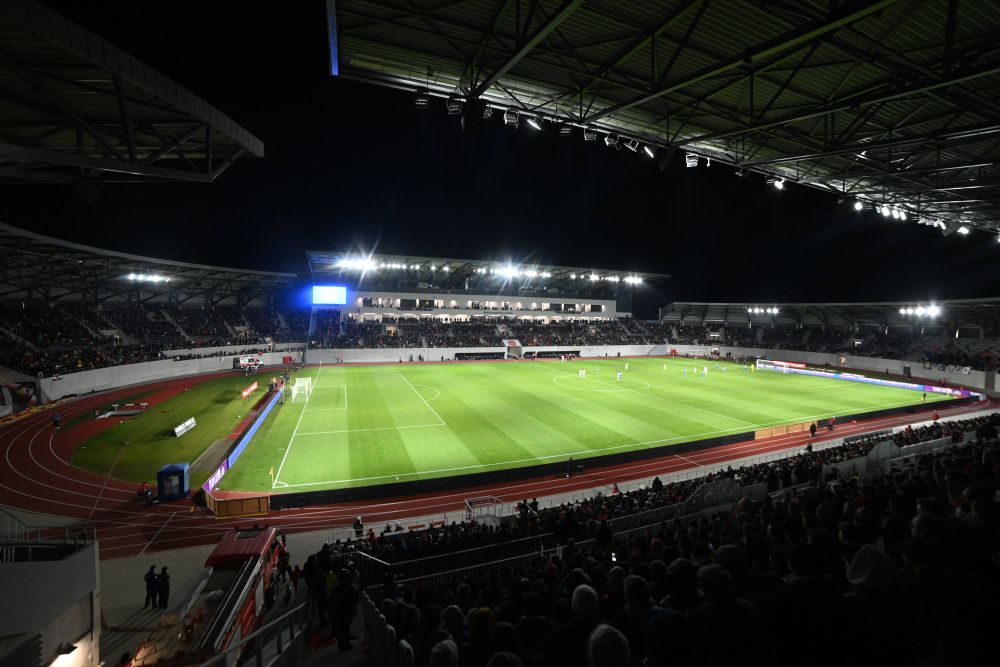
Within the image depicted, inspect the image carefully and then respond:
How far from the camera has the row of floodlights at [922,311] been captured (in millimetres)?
43819

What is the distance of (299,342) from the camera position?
53312 mm

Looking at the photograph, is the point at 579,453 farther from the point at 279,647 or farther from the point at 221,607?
the point at 279,647

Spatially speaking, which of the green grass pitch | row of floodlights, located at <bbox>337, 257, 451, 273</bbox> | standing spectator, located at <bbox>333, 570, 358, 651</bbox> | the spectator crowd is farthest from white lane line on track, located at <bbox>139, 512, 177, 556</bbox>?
row of floodlights, located at <bbox>337, 257, 451, 273</bbox>

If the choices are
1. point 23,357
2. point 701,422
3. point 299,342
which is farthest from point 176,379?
point 701,422

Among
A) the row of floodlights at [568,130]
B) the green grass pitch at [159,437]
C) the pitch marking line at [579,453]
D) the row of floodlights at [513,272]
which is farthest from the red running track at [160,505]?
the row of floodlights at [513,272]

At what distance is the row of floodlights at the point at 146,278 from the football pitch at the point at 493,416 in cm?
1681

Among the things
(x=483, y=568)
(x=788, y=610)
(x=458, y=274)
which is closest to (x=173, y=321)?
(x=458, y=274)

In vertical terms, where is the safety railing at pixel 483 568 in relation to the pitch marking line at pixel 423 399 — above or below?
above

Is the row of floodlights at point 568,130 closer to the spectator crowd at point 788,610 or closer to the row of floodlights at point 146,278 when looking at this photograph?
the spectator crowd at point 788,610

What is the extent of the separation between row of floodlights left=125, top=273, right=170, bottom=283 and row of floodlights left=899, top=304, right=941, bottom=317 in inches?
2982

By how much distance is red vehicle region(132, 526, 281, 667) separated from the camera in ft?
25.9

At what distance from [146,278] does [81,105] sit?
141ft

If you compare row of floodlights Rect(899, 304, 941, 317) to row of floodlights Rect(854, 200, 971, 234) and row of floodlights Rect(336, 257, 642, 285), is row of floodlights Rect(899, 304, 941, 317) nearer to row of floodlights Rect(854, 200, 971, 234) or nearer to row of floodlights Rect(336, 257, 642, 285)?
row of floodlights Rect(854, 200, 971, 234)

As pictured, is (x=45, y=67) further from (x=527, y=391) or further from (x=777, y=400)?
(x=777, y=400)
